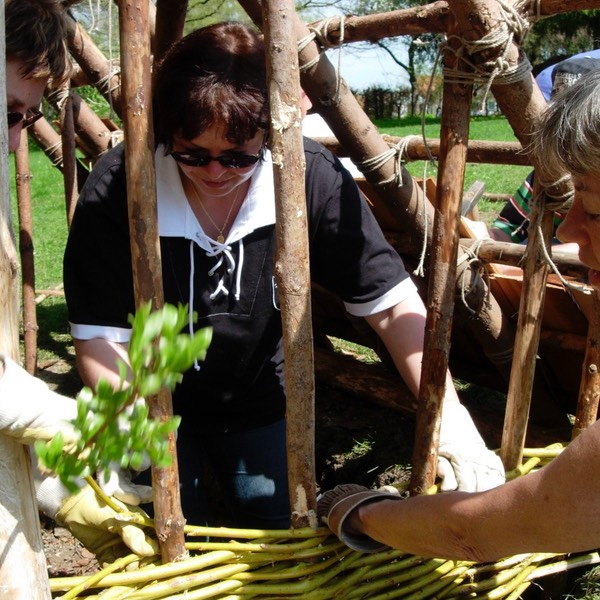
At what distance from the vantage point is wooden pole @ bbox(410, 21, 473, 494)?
192 centimetres

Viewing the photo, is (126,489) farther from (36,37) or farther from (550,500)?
(36,37)

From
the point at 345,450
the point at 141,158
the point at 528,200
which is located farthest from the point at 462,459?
the point at 528,200

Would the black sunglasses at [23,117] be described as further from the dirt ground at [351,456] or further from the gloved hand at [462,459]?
the dirt ground at [351,456]

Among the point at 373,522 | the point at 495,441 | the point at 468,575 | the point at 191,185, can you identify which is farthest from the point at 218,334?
the point at 495,441

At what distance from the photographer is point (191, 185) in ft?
7.17

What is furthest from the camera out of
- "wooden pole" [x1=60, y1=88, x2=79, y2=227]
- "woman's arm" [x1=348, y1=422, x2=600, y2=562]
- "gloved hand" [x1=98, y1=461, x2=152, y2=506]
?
"wooden pole" [x1=60, y1=88, x2=79, y2=227]

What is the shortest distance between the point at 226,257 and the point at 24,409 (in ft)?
3.24

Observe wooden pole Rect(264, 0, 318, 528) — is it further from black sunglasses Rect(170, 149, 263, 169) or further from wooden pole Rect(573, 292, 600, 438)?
wooden pole Rect(573, 292, 600, 438)

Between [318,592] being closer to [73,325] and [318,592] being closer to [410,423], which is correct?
[73,325]

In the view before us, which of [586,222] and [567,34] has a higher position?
[567,34]

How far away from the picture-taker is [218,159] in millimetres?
1982

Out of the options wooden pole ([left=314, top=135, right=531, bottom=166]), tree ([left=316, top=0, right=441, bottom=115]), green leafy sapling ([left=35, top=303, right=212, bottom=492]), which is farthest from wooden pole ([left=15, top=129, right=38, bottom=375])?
tree ([left=316, top=0, right=441, bottom=115])

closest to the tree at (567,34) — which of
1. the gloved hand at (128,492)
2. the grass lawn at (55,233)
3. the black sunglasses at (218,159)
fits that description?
the grass lawn at (55,233)

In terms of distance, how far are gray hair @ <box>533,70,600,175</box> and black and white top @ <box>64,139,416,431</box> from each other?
675 millimetres
